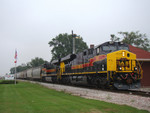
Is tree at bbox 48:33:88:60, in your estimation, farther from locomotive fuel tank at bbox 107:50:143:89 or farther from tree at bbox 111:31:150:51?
locomotive fuel tank at bbox 107:50:143:89

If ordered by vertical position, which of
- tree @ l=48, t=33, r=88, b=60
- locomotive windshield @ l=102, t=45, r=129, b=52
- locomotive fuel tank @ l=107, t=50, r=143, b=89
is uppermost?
tree @ l=48, t=33, r=88, b=60

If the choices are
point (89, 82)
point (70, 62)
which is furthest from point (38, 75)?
point (89, 82)

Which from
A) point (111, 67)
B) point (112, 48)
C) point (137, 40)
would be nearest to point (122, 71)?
point (111, 67)

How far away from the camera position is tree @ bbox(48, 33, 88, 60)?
67938 mm

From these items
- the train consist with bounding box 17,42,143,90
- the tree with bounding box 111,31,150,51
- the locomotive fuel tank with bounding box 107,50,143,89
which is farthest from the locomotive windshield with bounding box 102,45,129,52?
the tree with bounding box 111,31,150,51

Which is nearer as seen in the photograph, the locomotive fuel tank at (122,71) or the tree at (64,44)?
the locomotive fuel tank at (122,71)

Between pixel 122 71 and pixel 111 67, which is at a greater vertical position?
pixel 111 67

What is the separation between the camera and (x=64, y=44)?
2731 inches

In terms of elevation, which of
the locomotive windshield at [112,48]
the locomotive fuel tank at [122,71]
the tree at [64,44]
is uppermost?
the tree at [64,44]

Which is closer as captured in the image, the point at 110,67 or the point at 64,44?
the point at 110,67

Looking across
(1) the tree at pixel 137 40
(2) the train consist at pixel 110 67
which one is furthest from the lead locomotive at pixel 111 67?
(1) the tree at pixel 137 40

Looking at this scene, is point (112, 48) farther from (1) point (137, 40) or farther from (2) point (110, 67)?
(1) point (137, 40)

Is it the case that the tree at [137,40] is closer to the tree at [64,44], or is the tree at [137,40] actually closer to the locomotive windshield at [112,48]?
the tree at [64,44]

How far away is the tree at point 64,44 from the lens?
6794cm
